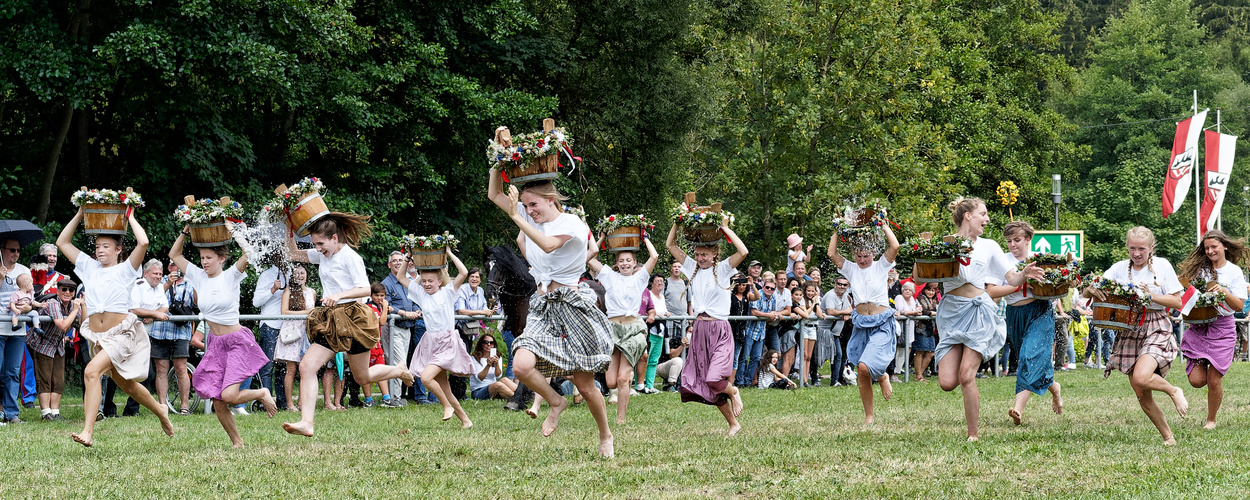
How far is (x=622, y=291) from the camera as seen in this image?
12500 millimetres

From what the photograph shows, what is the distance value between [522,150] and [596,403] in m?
1.79

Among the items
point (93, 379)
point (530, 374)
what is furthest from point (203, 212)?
point (530, 374)

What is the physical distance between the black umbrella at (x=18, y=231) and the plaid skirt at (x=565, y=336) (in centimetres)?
867

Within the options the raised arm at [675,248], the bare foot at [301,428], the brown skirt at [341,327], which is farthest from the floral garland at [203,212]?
the raised arm at [675,248]

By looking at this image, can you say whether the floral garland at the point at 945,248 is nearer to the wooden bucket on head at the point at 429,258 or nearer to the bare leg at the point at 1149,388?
the bare leg at the point at 1149,388

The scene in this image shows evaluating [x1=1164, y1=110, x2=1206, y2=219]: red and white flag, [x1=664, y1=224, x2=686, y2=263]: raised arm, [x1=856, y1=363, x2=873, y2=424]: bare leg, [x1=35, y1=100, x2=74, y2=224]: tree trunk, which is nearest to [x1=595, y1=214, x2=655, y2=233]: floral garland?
[x1=664, y1=224, x2=686, y2=263]: raised arm

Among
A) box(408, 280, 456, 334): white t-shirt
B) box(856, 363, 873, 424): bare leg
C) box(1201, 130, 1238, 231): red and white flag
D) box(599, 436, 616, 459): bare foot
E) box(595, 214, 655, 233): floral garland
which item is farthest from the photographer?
box(1201, 130, 1238, 231): red and white flag

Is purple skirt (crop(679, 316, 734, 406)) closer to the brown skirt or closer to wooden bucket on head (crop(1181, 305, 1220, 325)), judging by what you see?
the brown skirt

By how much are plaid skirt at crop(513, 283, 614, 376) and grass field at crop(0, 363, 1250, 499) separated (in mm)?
668

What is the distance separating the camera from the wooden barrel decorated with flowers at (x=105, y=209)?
9523 millimetres

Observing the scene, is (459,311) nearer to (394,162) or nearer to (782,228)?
(394,162)

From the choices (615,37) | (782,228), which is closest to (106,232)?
(615,37)

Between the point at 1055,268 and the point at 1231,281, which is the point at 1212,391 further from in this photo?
the point at 1055,268

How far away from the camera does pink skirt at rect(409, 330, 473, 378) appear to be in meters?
13.2
